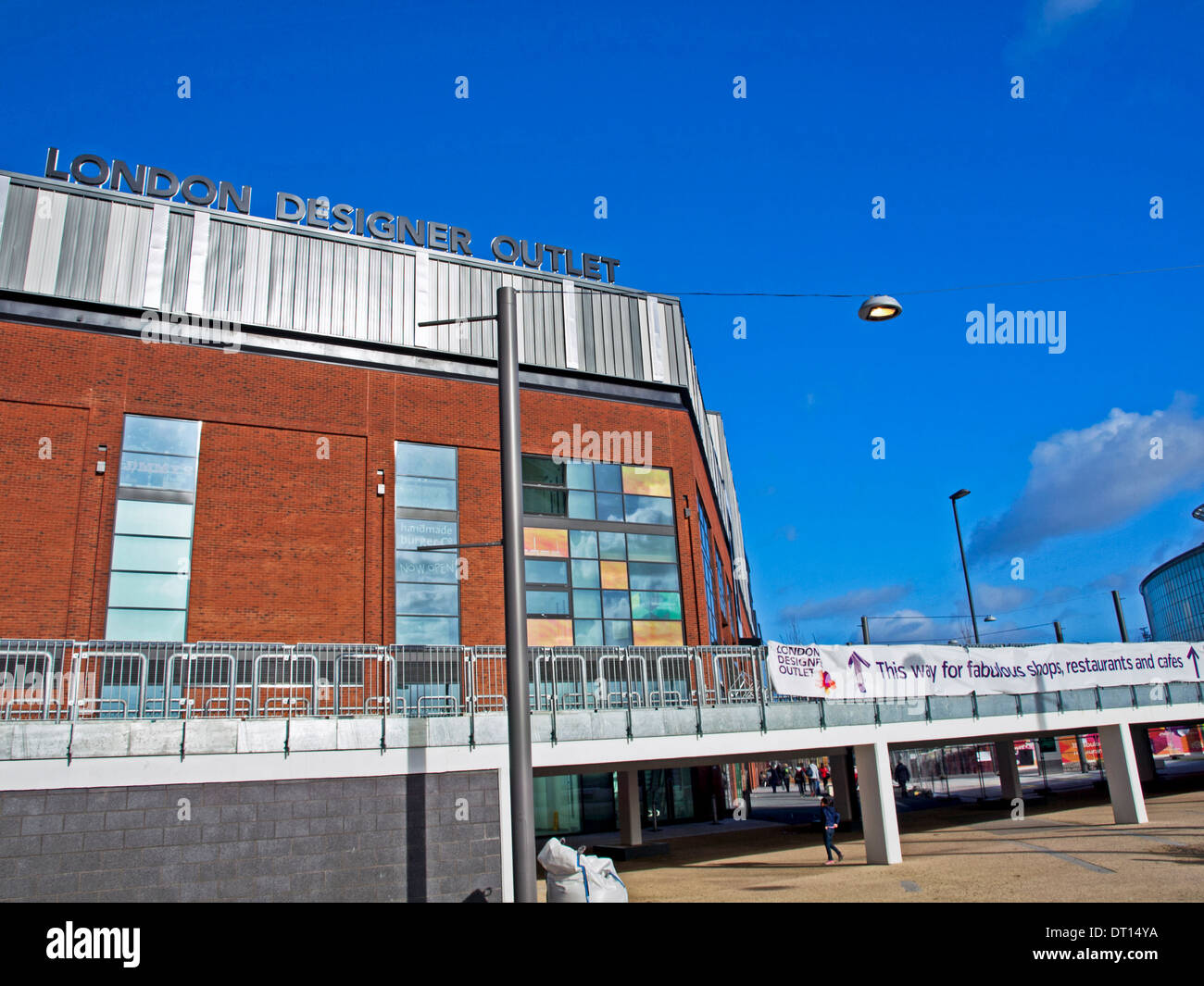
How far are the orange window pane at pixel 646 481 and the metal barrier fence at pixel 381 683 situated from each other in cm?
883

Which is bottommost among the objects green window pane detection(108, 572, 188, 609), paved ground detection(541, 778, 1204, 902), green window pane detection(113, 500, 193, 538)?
paved ground detection(541, 778, 1204, 902)

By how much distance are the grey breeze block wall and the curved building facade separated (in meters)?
138

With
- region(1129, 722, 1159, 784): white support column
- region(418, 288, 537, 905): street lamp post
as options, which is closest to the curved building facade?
region(1129, 722, 1159, 784): white support column

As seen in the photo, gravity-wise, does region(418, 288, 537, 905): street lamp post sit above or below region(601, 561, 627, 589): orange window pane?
below

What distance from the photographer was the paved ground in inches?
570

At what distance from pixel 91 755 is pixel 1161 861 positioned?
1767 cm

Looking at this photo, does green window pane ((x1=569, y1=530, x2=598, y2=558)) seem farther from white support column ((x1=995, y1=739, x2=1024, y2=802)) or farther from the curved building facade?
the curved building facade

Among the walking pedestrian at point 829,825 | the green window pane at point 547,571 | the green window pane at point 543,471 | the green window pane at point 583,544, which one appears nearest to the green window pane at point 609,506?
the green window pane at point 583,544

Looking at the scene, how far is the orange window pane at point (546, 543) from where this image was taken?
25734 millimetres

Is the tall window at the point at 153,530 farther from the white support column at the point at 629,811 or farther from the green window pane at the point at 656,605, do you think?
the green window pane at the point at 656,605
